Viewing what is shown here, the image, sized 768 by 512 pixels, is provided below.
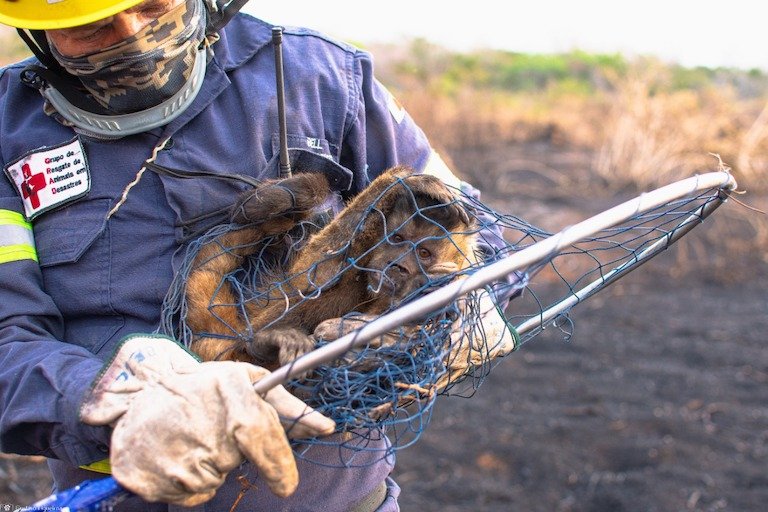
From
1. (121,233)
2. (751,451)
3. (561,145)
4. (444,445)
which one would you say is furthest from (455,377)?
(561,145)

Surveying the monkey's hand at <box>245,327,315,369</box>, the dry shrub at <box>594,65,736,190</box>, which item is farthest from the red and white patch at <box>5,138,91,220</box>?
the dry shrub at <box>594,65,736,190</box>

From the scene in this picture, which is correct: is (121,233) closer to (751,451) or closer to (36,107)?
(36,107)

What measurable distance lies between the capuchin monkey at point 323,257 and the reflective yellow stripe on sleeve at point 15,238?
1.44 ft

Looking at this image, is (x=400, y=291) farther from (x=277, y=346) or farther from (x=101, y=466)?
(x=101, y=466)

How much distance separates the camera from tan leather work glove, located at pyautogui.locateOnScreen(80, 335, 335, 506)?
1776mm

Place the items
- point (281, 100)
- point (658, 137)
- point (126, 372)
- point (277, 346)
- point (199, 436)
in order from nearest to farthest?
point (199, 436)
point (126, 372)
point (277, 346)
point (281, 100)
point (658, 137)

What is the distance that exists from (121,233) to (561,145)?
1169cm

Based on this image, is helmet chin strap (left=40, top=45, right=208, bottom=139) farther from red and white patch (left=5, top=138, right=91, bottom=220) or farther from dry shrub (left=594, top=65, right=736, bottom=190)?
dry shrub (left=594, top=65, right=736, bottom=190)

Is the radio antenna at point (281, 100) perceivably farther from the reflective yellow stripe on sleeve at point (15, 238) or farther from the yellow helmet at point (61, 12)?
the reflective yellow stripe on sleeve at point (15, 238)

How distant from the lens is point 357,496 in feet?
8.35

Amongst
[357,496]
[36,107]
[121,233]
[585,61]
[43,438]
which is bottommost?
[585,61]

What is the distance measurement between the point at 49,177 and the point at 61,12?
0.45 m

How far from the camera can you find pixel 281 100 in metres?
2.49

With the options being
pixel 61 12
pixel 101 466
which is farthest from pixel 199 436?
pixel 61 12
